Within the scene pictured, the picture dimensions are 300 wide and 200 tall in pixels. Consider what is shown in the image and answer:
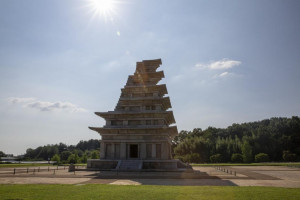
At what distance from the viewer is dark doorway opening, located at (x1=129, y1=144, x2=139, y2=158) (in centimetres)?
3863

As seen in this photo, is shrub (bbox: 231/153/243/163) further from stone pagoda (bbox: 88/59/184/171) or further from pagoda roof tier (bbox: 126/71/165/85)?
pagoda roof tier (bbox: 126/71/165/85)

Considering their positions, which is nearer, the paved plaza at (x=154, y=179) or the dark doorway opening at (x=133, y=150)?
the paved plaza at (x=154, y=179)

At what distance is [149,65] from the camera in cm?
4412

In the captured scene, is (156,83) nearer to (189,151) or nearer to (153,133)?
(153,133)

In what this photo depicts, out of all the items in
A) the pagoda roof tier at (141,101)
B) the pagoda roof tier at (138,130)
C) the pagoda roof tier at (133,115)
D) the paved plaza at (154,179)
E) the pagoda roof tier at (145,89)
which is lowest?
the paved plaza at (154,179)

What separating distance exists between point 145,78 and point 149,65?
→ 3041 millimetres

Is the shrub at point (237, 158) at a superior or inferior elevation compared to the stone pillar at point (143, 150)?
inferior

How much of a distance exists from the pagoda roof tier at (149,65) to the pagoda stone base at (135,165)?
61.1ft

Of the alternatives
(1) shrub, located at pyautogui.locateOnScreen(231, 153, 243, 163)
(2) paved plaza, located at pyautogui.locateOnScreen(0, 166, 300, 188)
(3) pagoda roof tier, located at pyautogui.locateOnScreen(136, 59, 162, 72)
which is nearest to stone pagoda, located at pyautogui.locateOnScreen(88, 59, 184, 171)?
(3) pagoda roof tier, located at pyautogui.locateOnScreen(136, 59, 162, 72)

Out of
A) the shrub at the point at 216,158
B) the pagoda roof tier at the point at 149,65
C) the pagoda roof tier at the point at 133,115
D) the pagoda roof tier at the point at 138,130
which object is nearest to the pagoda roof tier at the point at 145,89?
the pagoda roof tier at the point at 149,65

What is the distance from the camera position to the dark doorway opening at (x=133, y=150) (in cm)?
3863

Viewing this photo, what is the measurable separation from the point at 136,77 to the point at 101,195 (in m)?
31.7

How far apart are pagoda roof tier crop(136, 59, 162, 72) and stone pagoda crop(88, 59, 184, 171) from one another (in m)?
1.95

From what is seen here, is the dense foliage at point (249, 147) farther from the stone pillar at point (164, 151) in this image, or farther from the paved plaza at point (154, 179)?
the paved plaza at point (154, 179)
